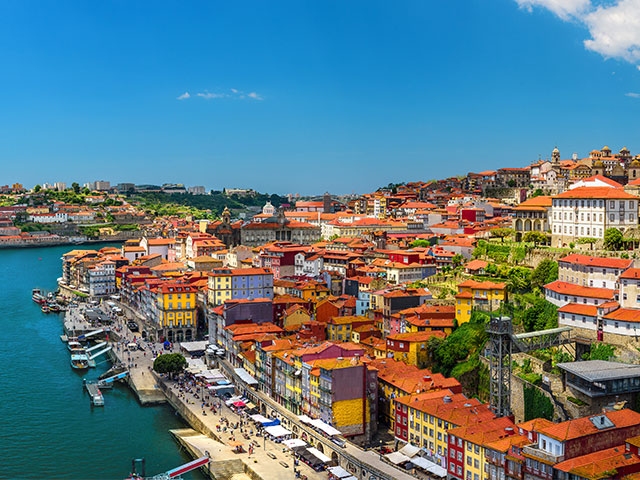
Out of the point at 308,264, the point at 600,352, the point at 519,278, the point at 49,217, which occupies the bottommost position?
the point at 600,352

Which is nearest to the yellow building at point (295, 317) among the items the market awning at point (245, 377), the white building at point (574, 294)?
the market awning at point (245, 377)

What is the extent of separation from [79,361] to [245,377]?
1138 cm

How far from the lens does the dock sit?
31516 mm

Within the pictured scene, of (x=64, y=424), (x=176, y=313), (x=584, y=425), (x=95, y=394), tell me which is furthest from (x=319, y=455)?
(x=176, y=313)

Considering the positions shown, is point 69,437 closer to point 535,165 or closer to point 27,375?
point 27,375

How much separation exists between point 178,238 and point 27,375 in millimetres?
30785

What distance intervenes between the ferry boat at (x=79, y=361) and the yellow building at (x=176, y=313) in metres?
5.12

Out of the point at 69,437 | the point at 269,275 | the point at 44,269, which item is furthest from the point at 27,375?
the point at 44,269

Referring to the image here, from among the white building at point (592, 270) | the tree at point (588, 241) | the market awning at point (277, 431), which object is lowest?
the market awning at point (277, 431)

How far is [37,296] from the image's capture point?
57125 millimetres

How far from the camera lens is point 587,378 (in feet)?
74.0

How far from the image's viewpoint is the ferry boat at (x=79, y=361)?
123 feet

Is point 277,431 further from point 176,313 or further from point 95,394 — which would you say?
point 176,313

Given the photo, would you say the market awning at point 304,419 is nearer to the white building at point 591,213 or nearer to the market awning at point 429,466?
the market awning at point 429,466
